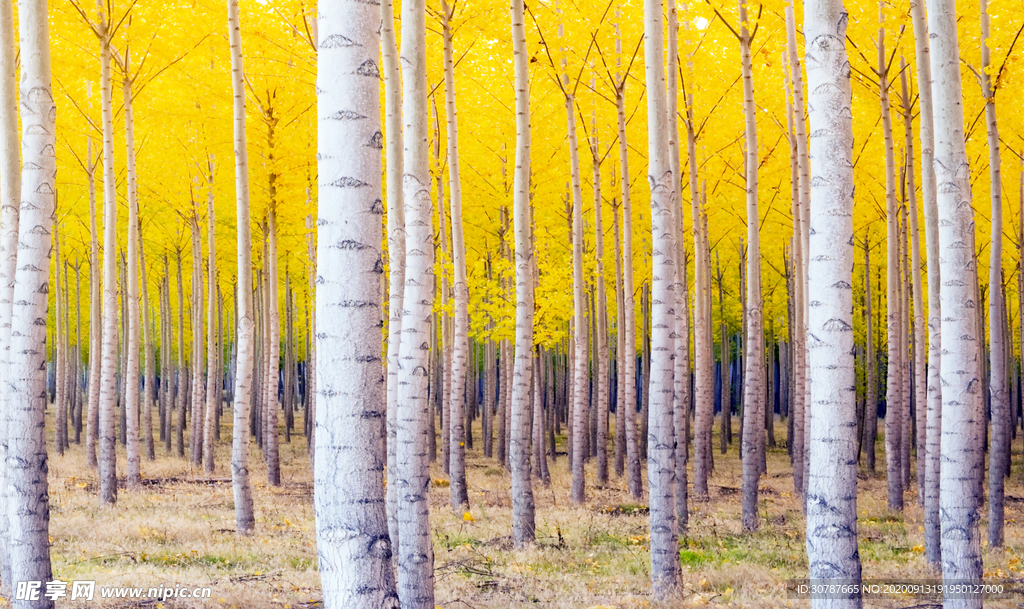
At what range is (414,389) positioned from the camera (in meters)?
6.00

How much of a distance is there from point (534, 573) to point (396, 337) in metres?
2.53

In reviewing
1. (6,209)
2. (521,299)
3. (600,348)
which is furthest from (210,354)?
(6,209)

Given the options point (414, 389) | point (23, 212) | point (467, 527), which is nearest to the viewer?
point (23, 212)

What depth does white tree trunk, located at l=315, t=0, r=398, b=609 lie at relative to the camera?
2873mm

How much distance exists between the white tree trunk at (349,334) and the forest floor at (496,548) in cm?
386

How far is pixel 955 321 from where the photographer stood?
5.30 m

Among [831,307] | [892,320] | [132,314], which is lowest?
[892,320]

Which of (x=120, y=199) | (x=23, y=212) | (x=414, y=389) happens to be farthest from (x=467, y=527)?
(x=120, y=199)

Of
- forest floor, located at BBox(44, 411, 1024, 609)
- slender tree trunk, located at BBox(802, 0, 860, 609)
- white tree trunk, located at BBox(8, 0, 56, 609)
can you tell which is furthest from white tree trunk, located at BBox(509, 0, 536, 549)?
slender tree trunk, located at BBox(802, 0, 860, 609)

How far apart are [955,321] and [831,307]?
1.82 metres

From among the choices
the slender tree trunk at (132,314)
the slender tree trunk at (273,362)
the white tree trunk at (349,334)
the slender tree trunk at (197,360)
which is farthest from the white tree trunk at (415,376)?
the slender tree trunk at (197,360)

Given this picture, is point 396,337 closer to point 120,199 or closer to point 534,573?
point 534,573

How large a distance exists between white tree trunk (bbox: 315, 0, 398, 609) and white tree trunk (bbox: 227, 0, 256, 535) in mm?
6256

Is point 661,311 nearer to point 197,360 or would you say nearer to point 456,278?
point 456,278
